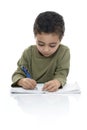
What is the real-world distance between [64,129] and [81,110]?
0.26 metres

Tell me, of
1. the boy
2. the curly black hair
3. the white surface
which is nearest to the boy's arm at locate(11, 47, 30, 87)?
the boy

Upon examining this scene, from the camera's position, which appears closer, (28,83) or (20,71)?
(28,83)

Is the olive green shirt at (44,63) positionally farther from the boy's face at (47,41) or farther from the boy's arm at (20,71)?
the boy's face at (47,41)

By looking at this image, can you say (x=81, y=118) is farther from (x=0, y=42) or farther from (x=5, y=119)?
(x=0, y=42)

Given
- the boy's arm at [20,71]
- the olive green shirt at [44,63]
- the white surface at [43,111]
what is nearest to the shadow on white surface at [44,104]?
the white surface at [43,111]

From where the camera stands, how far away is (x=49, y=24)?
1.81m

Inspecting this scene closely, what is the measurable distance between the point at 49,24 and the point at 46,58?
248 millimetres

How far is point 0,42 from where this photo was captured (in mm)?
2783

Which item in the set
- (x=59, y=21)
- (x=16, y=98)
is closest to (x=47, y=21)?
(x=59, y=21)

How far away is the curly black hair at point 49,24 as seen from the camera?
1.80 m

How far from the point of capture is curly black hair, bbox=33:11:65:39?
5.92ft

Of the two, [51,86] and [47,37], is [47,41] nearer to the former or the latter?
[47,37]

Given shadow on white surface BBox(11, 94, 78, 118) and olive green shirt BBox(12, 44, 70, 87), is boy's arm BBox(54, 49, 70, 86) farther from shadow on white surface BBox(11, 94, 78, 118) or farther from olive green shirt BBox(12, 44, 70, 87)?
shadow on white surface BBox(11, 94, 78, 118)


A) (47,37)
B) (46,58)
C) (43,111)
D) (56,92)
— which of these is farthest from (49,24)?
(43,111)
